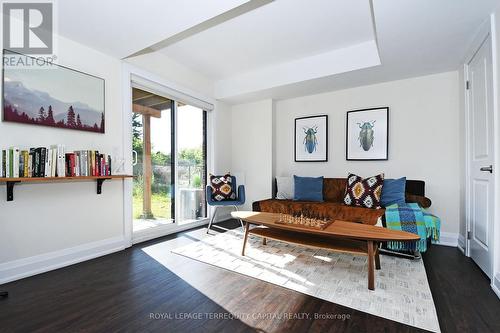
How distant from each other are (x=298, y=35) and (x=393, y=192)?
2.26 meters

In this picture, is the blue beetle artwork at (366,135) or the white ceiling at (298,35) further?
the blue beetle artwork at (366,135)

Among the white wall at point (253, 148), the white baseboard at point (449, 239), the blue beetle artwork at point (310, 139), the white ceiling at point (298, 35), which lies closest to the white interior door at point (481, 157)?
the white ceiling at point (298, 35)

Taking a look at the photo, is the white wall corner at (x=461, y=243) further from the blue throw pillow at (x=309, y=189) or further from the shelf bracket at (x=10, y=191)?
the shelf bracket at (x=10, y=191)

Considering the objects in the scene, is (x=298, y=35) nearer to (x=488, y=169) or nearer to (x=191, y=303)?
(x=488, y=169)

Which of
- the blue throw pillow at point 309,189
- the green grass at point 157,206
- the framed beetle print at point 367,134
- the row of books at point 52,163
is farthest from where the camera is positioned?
the blue throw pillow at point 309,189

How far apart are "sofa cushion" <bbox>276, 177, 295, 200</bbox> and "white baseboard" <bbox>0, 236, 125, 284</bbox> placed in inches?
92.6

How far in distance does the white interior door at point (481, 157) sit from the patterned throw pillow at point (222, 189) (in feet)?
9.53

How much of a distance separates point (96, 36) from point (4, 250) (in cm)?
213

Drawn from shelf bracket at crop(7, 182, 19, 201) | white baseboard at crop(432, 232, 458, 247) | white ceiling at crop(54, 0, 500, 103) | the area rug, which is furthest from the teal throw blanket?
shelf bracket at crop(7, 182, 19, 201)

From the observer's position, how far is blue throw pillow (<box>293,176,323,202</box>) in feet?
12.3

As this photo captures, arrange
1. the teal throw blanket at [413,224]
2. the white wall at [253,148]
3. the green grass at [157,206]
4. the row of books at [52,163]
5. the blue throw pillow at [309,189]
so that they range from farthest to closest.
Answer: the white wall at [253,148], the blue throw pillow at [309,189], the green grass at [157,206], the teal throw blanket at [413,224], the row of books at [52,163]

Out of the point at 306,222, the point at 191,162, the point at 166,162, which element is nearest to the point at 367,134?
the point at 306,222

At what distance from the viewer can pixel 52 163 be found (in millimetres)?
2270

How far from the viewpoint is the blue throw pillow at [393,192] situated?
122 inches
